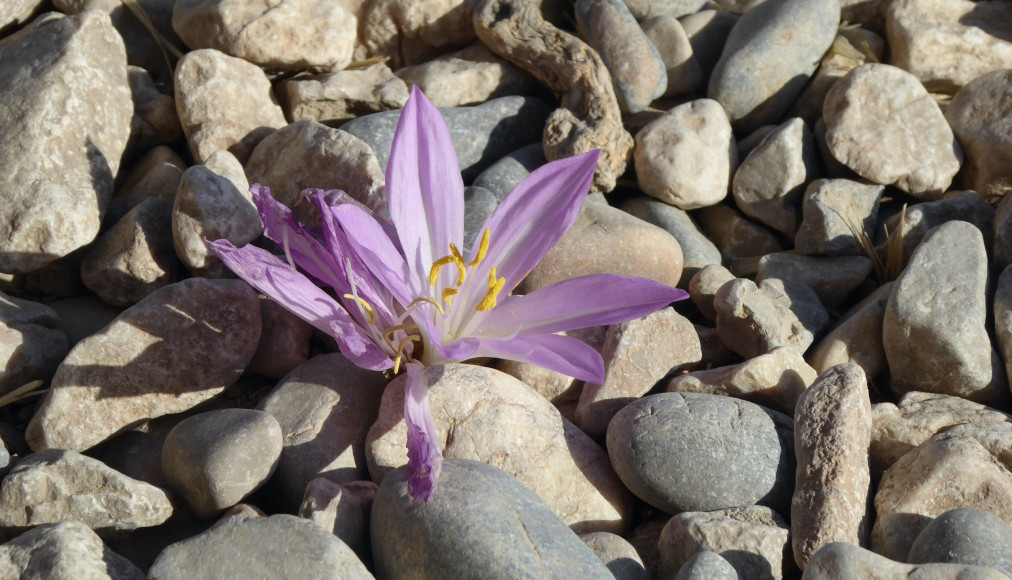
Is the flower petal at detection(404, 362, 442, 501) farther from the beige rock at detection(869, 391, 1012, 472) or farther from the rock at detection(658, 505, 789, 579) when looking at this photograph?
the beige rock at detection(869, 391, 1012, 472)

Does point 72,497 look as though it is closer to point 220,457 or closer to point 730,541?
point 220,457

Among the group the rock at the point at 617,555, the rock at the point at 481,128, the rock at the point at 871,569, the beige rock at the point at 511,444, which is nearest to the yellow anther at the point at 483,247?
the beige rock at the point at 511,444

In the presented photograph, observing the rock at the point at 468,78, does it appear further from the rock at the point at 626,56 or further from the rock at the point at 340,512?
the rock at the point at 340,512

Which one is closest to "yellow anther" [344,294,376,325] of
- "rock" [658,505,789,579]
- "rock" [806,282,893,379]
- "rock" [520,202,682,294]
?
"rock" [520,202,682,294]

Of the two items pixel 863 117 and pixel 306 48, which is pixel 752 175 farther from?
pixel 306 48

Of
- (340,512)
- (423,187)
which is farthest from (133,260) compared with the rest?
(340,512)
